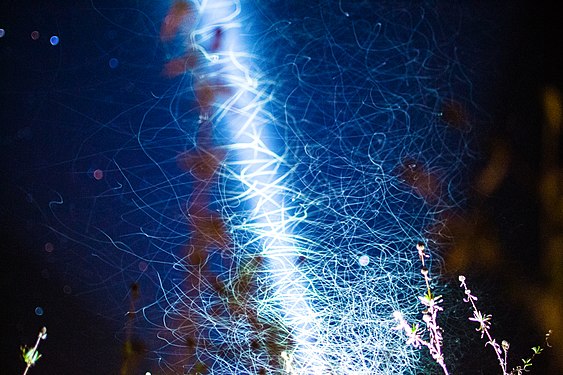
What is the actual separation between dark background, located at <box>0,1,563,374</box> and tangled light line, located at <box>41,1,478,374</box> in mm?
128

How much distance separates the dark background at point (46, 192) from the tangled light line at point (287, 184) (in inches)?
5.0

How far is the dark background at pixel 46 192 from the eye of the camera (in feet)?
4.69

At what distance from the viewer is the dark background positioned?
1431 millimetres

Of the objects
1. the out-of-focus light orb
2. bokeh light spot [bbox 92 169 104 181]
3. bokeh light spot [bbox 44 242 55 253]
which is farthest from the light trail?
bokeh light spot [bbox 44 242 55 253]

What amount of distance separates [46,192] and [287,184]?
0.80 meters

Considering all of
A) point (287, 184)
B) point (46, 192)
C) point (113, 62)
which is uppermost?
point (113, 62)

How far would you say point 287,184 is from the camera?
4.78 ft

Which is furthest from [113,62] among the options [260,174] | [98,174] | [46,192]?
[260,174]

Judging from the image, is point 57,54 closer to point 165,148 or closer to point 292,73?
point 165,148

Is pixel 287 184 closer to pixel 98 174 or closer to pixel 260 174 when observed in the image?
pixel 260 174

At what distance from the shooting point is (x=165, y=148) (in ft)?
4.75

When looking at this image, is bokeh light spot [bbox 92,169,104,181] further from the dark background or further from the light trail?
the light trail

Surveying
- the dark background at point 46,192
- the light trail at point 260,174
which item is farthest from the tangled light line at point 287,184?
the dark background at point 46,192

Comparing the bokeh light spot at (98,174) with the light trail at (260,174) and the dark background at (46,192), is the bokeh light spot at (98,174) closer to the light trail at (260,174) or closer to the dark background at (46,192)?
the dark background at (46,192)
